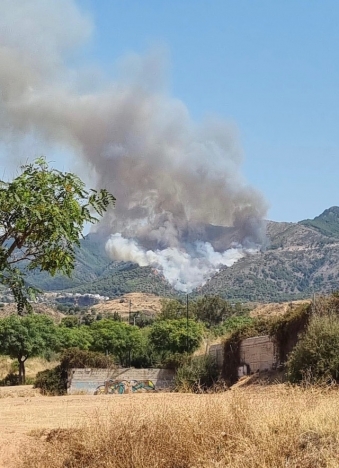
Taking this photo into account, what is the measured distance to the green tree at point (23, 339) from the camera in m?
62.2

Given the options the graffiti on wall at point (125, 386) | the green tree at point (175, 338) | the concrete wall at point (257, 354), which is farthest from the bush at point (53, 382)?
the green tree at point (175, 338)

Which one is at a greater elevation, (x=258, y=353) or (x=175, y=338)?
(x=175, y=338)

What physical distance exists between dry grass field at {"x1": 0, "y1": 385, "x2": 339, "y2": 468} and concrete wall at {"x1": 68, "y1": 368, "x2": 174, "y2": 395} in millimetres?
29776

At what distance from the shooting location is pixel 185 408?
12.3 m

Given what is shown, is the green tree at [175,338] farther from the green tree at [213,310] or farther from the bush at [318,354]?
the bush at [318,354]

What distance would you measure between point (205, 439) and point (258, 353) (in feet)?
83.7

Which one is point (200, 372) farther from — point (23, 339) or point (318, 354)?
point (23, 339)

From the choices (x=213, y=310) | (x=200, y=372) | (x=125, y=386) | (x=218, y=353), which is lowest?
(x=125, y=386)

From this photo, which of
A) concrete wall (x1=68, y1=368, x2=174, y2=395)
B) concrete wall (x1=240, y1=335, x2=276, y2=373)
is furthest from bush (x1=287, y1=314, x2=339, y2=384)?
concrete wall (x1=68, y1=368, x2=174, y2=395)

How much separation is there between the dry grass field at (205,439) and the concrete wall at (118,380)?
29776mm

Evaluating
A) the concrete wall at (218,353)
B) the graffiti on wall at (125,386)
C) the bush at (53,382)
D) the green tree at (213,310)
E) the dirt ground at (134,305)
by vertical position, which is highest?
the dirt ground at (134,305)

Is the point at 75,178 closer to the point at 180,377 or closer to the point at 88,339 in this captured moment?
the point at 180,377

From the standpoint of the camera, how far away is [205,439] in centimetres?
1064

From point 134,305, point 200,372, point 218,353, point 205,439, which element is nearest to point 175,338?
point 218,353
